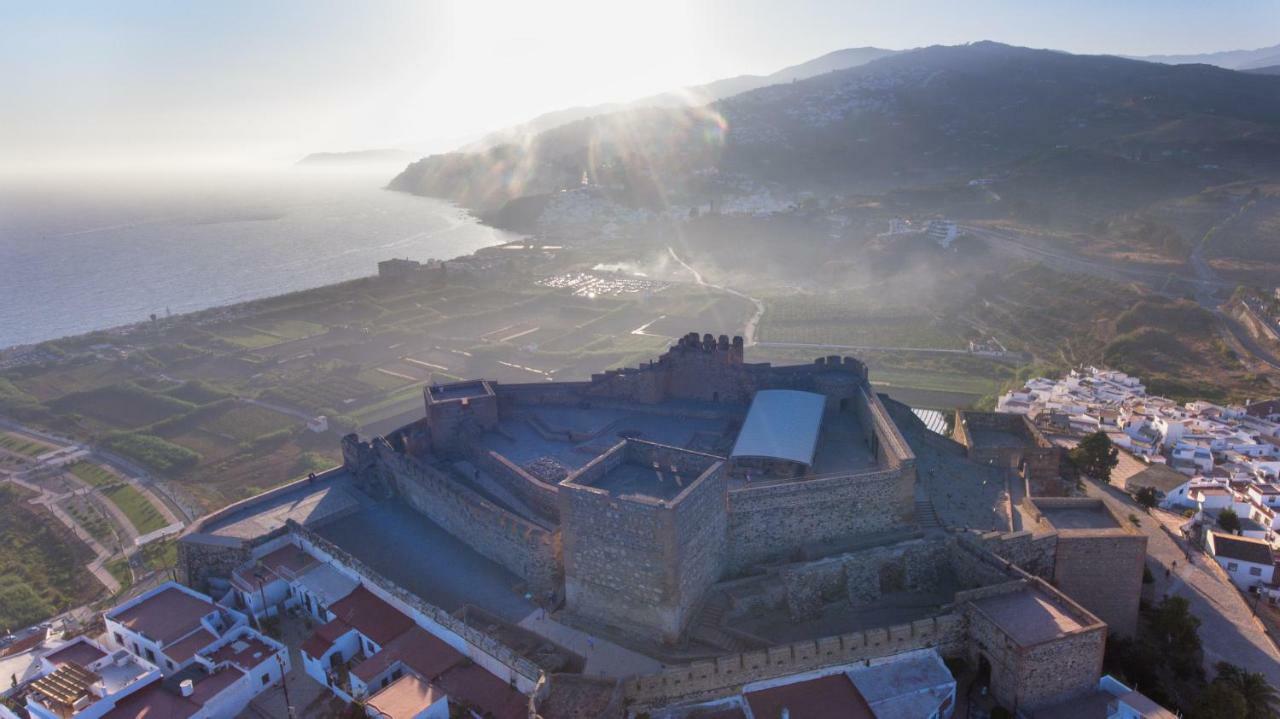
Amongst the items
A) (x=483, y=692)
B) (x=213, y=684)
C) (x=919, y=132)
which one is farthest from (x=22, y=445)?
(x=919, y=132)

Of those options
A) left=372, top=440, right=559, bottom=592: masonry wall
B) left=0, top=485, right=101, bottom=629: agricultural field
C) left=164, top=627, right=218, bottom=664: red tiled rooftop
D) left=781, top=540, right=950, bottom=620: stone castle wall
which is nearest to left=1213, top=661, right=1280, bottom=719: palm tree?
left=781, top=540, right=950, bottom=620: stone castle wall

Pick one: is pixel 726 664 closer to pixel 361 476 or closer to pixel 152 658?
pixel 152 658

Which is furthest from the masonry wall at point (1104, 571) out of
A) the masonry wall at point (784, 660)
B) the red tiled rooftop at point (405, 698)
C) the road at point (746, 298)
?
the road at point (746, 298)

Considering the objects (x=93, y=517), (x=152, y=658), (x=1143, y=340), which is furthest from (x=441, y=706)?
(x=1143, y=340)

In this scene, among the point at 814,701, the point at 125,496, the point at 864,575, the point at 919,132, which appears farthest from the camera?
the point at 919,132

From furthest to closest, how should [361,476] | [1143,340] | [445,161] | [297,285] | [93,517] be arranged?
[445,161], [297,285], [1143,340], [93,517], [361,476]

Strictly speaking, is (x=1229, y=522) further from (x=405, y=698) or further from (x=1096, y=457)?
(x=405, y=698)
